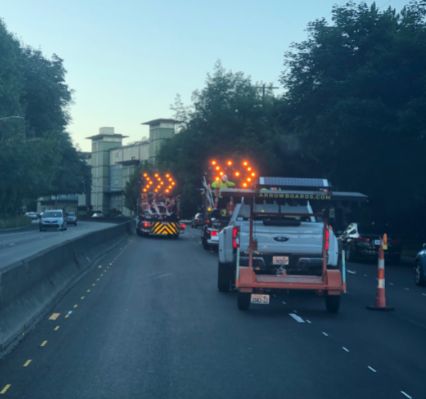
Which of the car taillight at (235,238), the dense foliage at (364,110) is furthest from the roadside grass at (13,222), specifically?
the car taillight at (235,238)

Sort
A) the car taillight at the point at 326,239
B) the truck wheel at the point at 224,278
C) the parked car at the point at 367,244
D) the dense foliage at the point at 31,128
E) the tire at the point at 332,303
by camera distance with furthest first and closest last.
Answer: the dense foliage at the point at 31,128 < the parked car at the point at 367,244 < the truck wheel at the point at 224,278 < the car taillight at the point at 326,239 < the tire at the point at 332,303

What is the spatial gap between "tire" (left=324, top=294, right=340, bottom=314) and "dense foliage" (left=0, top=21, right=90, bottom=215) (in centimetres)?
4415

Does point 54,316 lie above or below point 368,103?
below

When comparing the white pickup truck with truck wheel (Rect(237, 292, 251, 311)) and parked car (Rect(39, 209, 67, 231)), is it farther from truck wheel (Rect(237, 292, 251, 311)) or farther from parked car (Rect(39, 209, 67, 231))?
parked car (Rect(39, 209, 67, 231))

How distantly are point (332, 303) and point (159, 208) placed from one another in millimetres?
40408

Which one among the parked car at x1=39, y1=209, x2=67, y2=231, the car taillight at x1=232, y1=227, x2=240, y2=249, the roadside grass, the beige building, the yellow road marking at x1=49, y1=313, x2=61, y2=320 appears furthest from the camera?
the beige building

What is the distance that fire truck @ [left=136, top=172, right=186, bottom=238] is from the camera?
55.4m

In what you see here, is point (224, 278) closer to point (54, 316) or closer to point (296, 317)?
point (296, 317)

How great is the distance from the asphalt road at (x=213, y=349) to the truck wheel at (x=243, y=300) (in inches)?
6.5

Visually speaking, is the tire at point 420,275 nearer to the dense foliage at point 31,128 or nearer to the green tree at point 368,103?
the green tree at point 368,103

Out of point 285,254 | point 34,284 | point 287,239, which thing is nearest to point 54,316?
point 34,284

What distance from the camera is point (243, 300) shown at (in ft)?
54.1

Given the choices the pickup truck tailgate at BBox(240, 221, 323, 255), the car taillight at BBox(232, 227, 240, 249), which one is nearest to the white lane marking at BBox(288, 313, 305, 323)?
the pickup truck tailgate at BBox(240, 221, 323, 255)

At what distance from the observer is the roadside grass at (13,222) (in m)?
75.9
